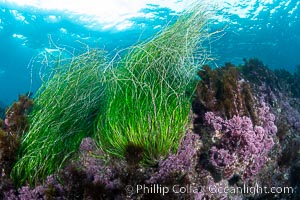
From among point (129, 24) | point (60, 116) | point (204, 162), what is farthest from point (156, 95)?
point (129, 24)

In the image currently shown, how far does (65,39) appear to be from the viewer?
2648 cm

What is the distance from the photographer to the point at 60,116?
436cm

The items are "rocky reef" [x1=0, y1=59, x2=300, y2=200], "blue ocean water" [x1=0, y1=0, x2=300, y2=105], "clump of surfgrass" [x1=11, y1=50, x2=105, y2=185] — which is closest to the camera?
"rocky reef" [x1=0, y1=59, x2=300, y2=200]

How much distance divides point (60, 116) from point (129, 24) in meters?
19.4

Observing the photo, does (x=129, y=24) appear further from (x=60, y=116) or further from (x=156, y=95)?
(x=156, y=95)

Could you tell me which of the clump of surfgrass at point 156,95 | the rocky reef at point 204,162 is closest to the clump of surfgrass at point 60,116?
the rocky reef at point 204,162

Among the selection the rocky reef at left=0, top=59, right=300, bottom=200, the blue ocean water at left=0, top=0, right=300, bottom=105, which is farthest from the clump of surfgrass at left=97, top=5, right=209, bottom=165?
the blue ocean water at left=0, top=0, right=300, bottom=105

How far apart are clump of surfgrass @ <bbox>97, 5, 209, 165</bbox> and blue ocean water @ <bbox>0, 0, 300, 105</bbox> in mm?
11221

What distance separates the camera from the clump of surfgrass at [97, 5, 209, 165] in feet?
11.3

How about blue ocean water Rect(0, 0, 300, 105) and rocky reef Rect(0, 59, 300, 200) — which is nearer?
rocky reef Rect(0, 59, 300, 200)

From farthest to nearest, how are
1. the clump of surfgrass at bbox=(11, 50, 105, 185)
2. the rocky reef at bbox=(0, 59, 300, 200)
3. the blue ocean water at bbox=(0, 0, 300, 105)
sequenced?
the blue ocean water at bbox=(0, 0, 300, 105) → the clump of surfgrass at bbox=(11, 50, 105, 185) → the rocky reef at bbox=(0, 59, 300, 200)

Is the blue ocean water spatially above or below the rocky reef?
above

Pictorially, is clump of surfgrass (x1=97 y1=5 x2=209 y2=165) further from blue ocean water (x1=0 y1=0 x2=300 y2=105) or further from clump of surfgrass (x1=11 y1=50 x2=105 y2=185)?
blue ocean water (x1=0 y1=0 x2=300 y2=105)

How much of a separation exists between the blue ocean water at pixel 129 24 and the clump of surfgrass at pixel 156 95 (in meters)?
11.2
